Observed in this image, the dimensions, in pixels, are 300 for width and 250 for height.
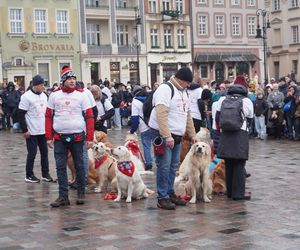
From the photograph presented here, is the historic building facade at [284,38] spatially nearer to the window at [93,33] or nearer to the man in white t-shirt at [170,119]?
the window at [93,33]

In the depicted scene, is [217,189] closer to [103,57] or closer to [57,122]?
[57,122]

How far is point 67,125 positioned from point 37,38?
36.7 metres

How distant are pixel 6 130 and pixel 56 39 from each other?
70.6 ft

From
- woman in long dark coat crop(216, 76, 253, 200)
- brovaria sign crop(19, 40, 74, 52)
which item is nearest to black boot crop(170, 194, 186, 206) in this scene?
woman in long dark coat crop(216, 76, 253, 200)

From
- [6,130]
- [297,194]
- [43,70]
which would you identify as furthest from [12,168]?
[43,70]

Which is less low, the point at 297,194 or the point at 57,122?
the point at 57,122

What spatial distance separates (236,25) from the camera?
56.0 meters

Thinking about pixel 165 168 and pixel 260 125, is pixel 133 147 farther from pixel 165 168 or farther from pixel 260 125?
pixel 260 125

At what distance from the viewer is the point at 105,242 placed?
635 cm

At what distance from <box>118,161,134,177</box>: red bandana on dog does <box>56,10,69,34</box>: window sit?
37.6m

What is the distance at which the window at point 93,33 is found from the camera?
4714 centimetres

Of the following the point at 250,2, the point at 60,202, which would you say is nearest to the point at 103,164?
the point at 60,202

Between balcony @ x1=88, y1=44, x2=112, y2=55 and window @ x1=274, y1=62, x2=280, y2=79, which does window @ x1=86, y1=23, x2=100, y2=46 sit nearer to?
balcony @ x1=88, y1=44, x2=112, y2=55

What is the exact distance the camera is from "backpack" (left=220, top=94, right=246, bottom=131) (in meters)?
8.38
